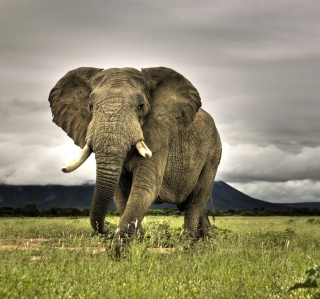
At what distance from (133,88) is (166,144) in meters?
1.55

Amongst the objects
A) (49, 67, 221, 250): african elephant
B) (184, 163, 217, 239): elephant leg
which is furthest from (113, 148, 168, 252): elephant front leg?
(184, 163, 217, 239): elephant leg

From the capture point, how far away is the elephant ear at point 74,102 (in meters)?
13.1

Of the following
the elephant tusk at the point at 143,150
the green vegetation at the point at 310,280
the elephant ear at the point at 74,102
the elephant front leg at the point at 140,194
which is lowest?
the green vegetation at the point at 310,280

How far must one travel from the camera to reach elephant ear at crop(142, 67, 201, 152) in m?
12.4

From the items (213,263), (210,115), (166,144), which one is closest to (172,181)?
(166,144)

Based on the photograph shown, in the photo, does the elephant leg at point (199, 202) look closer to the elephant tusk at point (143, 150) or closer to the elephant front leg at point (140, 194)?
the elephant front leg at point (140, 194)

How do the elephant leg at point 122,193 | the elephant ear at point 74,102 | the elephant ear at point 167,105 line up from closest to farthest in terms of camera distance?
the elephant ear at point 167,105, the elephant leg at point 122,193, the elephant ear at point 74,102

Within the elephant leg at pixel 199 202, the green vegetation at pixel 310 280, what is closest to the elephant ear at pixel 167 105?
the elephant leg at pixel 199 202

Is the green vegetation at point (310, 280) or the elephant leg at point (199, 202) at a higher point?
the elephant leg at point (199, 202)

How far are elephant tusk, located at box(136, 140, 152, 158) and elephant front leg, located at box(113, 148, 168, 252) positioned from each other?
564 millimetres

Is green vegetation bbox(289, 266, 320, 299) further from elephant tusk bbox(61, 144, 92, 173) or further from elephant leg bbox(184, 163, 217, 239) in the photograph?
elephant leg bbox(184, 163, 217, 239)

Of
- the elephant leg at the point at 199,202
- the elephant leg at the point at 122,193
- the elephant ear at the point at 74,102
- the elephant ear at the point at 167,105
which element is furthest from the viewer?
the elephant leg at the point at 199,202

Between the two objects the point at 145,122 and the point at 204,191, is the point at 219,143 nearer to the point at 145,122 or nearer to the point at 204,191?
the point at 204,191

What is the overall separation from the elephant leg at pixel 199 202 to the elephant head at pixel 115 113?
2988mm
